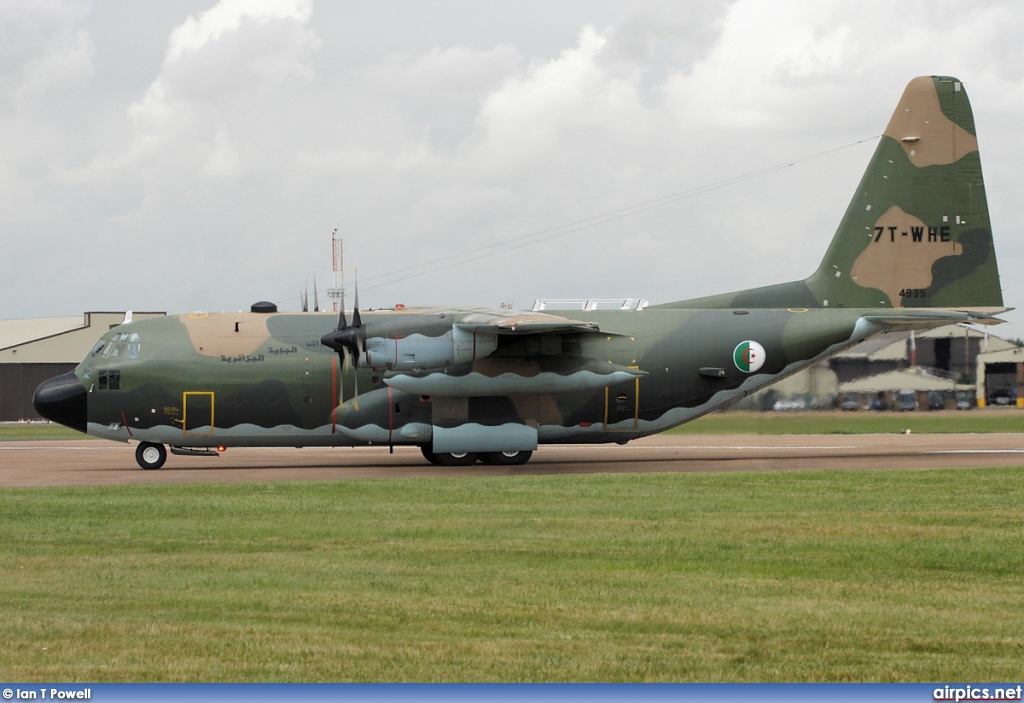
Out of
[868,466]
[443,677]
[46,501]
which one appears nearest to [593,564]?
[443,677]

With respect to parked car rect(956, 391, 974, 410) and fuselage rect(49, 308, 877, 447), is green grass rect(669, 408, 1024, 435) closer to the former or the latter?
parked car rect(956, 391, 974, 410)

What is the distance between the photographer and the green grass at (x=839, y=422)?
3067 cm

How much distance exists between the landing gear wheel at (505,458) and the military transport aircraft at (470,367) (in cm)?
4

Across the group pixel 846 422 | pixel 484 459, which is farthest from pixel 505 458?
pixel 846 422

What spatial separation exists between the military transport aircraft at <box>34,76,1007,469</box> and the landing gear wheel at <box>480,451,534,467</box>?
0.04m

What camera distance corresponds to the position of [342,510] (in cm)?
1877

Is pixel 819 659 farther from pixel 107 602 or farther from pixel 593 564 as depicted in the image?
pixel 107 602

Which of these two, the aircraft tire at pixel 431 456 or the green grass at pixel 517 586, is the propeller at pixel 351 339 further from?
the green grass at pixel 517 586

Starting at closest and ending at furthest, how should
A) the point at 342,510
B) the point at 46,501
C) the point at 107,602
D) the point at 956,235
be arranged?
1. the point at 107,602
2. the point at 342,510
3. the point at 46,501
4. the point at 956,235

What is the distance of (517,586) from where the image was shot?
12070 mm

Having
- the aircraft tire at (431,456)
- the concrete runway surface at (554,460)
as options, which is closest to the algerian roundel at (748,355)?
the concrete runway surface at (554,460)

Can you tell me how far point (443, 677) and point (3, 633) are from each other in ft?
13.6

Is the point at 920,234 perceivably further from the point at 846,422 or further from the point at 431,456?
the point at 431,456

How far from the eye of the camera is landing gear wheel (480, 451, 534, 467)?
2891 cm
